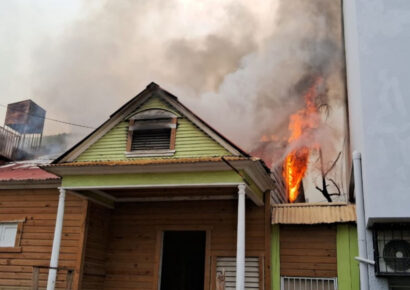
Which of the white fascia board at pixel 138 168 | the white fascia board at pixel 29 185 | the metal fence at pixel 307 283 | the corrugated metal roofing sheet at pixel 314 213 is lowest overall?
the metal fence at pixel 307 283

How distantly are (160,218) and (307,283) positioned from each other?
454cm

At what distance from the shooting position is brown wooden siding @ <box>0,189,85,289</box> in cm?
1311

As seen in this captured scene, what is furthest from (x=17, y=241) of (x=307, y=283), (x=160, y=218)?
(x=307, y=283)

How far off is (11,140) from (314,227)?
55.2 feet

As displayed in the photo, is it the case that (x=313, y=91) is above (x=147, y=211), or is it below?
above

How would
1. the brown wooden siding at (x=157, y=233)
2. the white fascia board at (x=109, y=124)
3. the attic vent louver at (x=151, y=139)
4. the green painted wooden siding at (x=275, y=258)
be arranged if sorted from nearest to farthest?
the green painted wooden siding at (x=275, y=258) < the attic vent louver at (x=151, y=139) < the white fascia board at (x=109, y=124) < the brown wooden siding at (x=157, y=233)

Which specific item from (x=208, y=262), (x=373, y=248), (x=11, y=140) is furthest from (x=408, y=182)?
(x=11, y=140)

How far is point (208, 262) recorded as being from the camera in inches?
500

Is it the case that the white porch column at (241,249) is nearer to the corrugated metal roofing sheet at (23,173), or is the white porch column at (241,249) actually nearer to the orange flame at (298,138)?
the corrugated metal roofing sheet at (23,173)

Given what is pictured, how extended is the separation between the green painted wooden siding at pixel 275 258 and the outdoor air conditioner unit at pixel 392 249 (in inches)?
161

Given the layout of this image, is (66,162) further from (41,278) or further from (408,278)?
(408,278)

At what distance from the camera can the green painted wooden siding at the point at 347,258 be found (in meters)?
11.6

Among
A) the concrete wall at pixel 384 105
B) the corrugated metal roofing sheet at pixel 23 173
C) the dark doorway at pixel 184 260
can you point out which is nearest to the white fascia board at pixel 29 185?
the corrugated metal roofing sheet at pixel 23 173

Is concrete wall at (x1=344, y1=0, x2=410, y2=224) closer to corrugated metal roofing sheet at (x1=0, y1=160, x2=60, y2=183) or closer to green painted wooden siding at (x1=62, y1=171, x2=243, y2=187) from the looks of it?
green painted wooden siding at (x1=62, y1=171, x2=243, y2=187)
